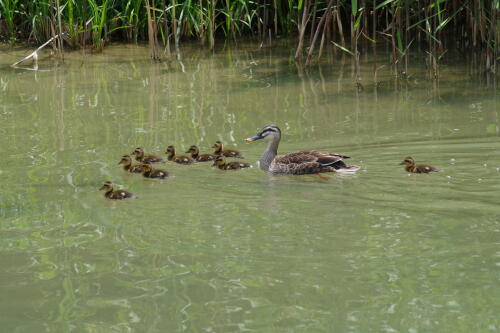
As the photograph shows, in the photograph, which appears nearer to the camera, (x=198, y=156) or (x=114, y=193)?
(x=114, y=193)

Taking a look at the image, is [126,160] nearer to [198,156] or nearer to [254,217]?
[198,156]

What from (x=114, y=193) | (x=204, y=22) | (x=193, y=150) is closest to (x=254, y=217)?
(x=114, y=193)

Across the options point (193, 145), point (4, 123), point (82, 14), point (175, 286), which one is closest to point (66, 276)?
point (175, 286)

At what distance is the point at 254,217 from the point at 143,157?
200 centimetres

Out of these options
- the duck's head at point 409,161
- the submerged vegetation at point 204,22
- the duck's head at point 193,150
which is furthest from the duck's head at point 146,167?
the submerged vegetation at point 204,22

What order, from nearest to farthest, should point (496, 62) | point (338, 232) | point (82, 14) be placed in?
point (338, 232), point (496, 62), point (82, 14)

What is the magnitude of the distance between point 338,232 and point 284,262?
0.58m

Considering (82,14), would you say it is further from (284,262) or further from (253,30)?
(284,262)

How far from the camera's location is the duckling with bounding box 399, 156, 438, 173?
664cm

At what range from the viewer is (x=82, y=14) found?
40.2 feet

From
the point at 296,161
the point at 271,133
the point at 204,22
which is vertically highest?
the point at 204,22

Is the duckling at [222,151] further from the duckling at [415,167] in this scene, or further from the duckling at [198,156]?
the duckling at [415,167]

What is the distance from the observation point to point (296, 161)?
713 centimetres

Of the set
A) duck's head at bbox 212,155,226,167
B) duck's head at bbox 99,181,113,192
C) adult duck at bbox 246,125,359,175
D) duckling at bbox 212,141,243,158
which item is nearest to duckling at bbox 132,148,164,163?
duckling at bbox 212,141,243,158
